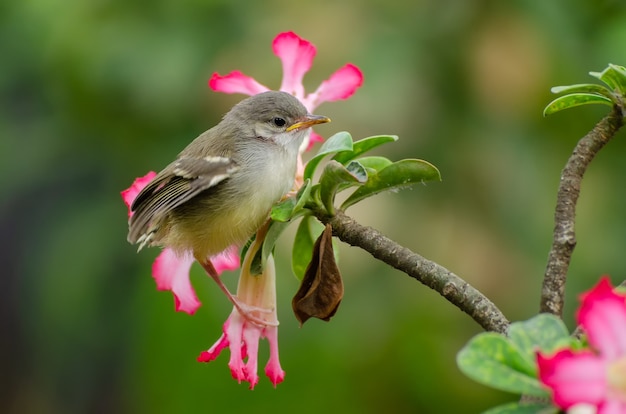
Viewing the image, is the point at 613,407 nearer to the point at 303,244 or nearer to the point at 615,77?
the point at 615,77

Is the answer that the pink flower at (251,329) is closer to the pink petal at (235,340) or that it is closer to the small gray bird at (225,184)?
the pink petal at (235,340)

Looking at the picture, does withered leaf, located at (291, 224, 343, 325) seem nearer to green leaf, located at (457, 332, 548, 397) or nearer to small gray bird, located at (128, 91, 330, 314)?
small gray bird, located at (128, 91, 330, 314)

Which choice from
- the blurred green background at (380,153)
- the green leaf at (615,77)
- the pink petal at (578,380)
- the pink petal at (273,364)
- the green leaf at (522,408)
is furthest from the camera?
the blurred green background at (380,153)

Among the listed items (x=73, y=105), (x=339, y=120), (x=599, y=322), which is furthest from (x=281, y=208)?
(x=73, y=105)

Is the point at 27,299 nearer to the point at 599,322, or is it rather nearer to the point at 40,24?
the point at 40,24

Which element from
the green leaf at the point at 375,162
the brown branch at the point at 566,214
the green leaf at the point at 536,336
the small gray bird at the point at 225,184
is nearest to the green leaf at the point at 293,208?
the green leaf at the point at 375,162

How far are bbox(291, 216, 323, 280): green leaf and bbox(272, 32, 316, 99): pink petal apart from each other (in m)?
0.34

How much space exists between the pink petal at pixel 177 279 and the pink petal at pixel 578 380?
88 cm

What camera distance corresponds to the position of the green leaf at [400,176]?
1289 millimetres

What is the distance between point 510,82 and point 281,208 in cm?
207

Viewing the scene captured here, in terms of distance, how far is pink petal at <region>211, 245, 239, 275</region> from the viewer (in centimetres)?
164

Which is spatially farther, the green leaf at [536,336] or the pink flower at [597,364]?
the green leaf at [536,336]

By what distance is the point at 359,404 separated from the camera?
3252 mm

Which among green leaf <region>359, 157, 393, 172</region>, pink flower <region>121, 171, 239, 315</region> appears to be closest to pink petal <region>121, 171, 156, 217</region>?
pink flower <region>121, 171, 239, 315</region>
